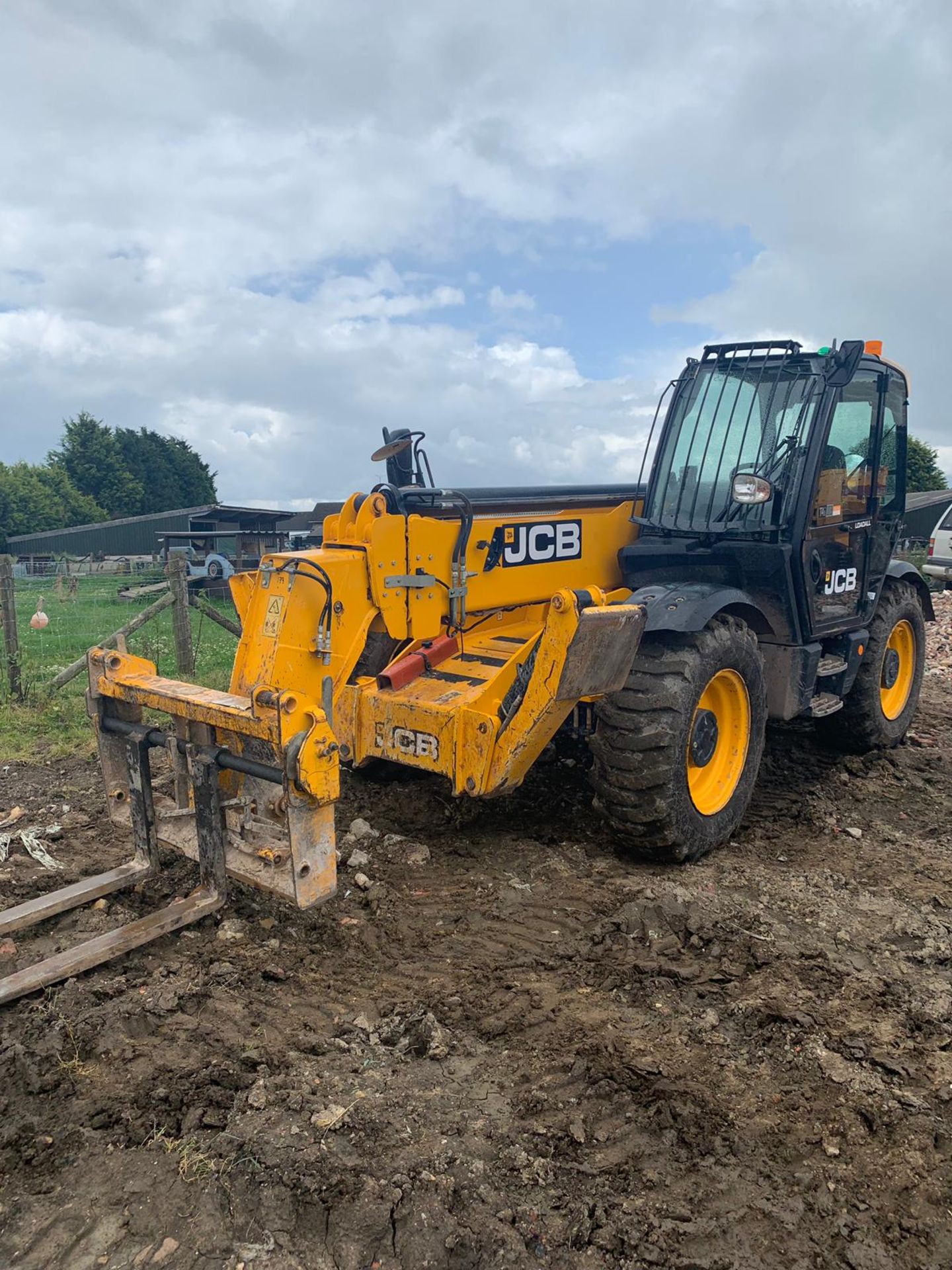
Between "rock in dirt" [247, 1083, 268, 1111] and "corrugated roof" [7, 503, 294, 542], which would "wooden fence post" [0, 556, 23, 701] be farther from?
"corrugated roof" [7, 503, 294, 542]

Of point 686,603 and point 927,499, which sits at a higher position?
point 686,603

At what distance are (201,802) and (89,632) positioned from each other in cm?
926

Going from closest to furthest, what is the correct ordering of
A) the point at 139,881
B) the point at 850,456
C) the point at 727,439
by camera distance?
the point at 139,881 < the point at 727,439 < the point at 850,456

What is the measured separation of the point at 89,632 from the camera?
12.2m

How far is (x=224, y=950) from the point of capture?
374 cm

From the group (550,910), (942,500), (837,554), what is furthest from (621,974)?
(942,500)

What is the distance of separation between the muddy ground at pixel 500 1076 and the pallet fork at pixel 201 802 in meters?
0.13

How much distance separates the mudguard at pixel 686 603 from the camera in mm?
4676

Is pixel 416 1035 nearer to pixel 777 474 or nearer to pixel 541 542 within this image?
pixel 541 542

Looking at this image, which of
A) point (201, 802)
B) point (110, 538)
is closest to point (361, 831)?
point (201, 802)

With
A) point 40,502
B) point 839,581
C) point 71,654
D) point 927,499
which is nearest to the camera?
point 839,581

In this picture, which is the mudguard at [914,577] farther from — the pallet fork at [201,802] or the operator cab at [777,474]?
the pallet fork at [201,802]

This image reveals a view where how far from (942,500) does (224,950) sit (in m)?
40.8

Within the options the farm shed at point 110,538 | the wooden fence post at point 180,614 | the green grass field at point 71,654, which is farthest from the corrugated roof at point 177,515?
the wooden fence post at point 180,614
